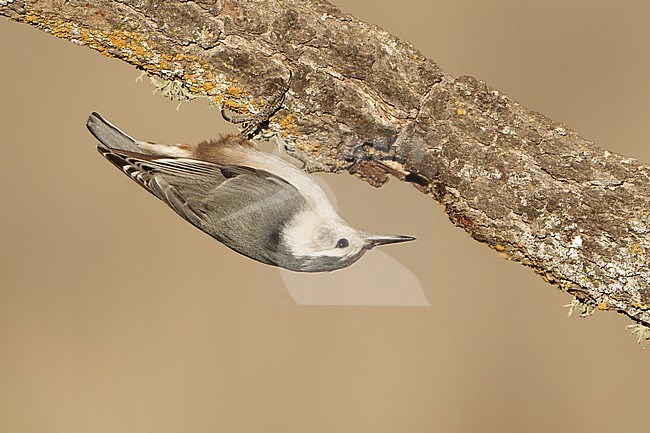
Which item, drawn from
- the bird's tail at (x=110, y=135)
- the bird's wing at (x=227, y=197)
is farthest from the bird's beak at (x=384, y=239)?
the bird's tail at (x=110, y=135)

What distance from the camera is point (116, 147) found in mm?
1151

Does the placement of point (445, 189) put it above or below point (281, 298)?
above

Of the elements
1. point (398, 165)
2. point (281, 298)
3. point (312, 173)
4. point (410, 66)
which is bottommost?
point (281, 298)

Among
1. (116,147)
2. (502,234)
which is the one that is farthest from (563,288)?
(116,147)

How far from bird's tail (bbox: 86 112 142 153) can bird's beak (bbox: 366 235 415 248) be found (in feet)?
1.36

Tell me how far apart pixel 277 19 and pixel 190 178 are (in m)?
0.30

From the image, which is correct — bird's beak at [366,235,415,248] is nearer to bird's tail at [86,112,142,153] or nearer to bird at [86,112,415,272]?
bird at [86,112,415,272]

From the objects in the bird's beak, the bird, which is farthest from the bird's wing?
the bird's beak

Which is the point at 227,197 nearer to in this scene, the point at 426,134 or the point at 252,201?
the point at 252,201

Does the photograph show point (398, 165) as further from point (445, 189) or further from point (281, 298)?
point (281, 298)

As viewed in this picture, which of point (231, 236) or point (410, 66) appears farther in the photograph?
point (410, 66)

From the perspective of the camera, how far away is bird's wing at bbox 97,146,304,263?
1.06 metres

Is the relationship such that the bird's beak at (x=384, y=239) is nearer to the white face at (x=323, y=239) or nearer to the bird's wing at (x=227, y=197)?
the white face at (x=323, y=239)

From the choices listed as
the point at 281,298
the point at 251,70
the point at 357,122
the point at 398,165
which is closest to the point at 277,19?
the point at 251,70
